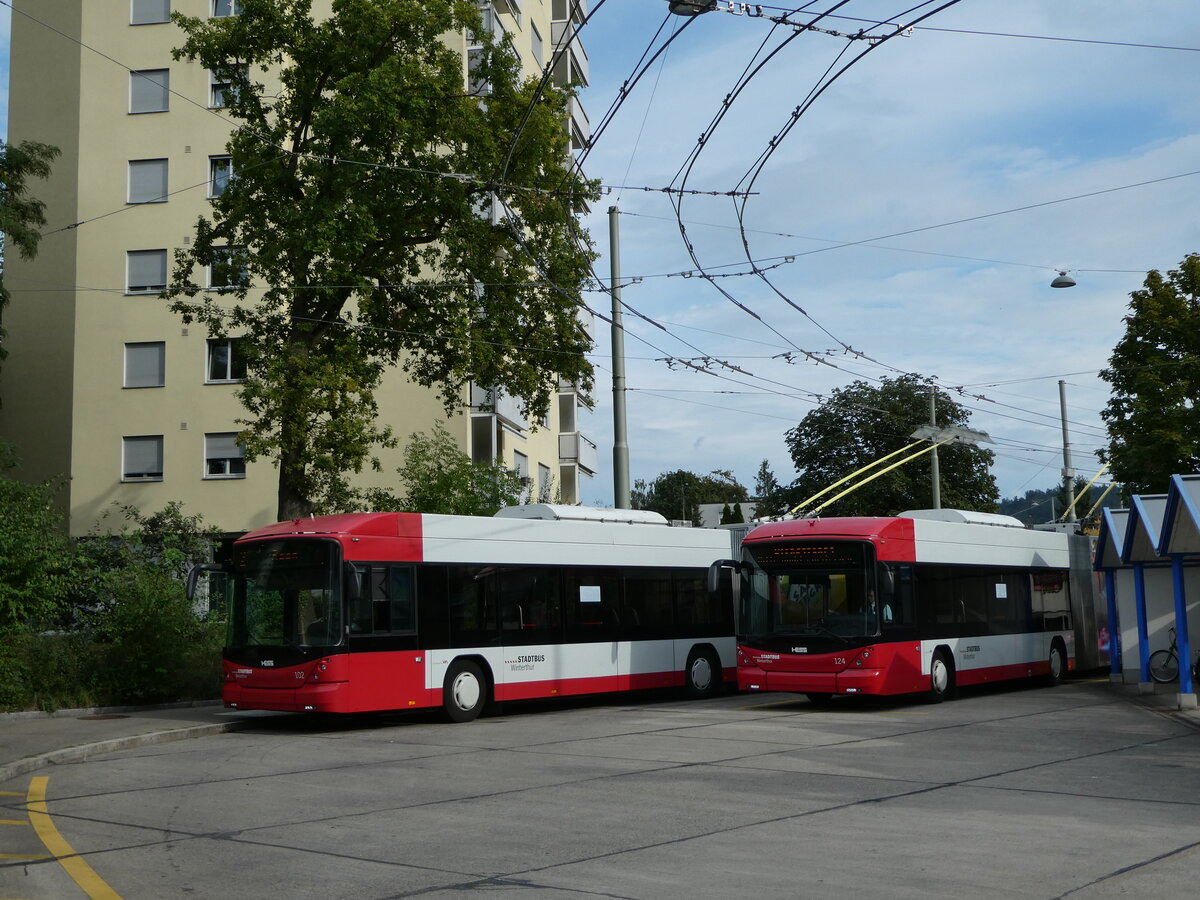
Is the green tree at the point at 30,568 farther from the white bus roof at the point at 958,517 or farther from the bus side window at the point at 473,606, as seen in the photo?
the white bus roof at the point at 958,517

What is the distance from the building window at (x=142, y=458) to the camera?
135ft

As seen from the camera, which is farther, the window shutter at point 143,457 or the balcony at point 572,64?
the balcony at point 572,64

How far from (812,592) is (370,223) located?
11.4 meters

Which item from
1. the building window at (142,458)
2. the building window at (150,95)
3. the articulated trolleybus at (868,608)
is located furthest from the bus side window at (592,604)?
the building window at (150,95)

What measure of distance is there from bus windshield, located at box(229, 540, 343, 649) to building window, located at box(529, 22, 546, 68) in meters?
32.6

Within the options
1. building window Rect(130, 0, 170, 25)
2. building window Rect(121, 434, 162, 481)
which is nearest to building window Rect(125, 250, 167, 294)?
building window Rect(121, 434, 162, 481)

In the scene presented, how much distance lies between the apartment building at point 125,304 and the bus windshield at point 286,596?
21.7m

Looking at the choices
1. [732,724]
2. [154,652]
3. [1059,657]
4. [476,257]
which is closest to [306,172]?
[476,257]

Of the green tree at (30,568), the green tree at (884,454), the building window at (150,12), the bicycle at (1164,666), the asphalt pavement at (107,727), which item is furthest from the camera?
the green tree at (884,454)

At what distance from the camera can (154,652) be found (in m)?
22.0

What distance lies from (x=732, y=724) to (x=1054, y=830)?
885cm

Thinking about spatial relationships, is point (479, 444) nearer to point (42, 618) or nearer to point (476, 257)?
point (476, 257)

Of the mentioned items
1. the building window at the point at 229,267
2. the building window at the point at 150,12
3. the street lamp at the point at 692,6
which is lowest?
the street lamp at the point at 692,6

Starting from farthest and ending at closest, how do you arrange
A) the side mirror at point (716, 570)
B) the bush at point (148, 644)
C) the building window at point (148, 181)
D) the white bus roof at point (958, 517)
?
1. the building window at point (148, 181)
2. the white bus roof at point (958, 517)
3. the bush at point (148, 644)
4. the side mirror at point (716, 570)
